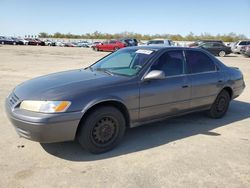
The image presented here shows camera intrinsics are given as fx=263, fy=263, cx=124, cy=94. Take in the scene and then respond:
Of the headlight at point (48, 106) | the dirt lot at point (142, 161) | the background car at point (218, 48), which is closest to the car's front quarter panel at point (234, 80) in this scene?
the dirt lot at point (142, 161)

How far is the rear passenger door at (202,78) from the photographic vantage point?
16.1ft

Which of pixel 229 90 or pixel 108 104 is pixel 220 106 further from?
pixel 108 104

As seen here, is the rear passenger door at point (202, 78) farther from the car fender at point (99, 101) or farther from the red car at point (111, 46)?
the red car at point (111, 46)

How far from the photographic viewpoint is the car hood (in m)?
3.50

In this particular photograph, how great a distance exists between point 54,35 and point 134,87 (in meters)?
107

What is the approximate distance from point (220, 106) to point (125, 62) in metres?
2.35

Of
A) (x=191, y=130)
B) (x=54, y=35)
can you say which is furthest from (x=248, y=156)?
(x=54, y=35)

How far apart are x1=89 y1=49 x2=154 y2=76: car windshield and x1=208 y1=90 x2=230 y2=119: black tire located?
1.99 m

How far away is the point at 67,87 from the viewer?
3.67 m

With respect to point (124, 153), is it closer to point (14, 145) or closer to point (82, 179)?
point (82, 179)

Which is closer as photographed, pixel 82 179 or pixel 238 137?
pixel 82 179

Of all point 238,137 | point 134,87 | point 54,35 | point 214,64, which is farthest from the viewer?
point 54,35

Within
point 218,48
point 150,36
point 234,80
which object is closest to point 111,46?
point 218,48

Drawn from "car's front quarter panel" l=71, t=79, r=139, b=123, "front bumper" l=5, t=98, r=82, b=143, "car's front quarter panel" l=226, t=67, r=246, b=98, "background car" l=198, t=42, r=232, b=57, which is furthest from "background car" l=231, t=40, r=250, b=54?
"front bumper" l=5, t=98, r=82, b=143
